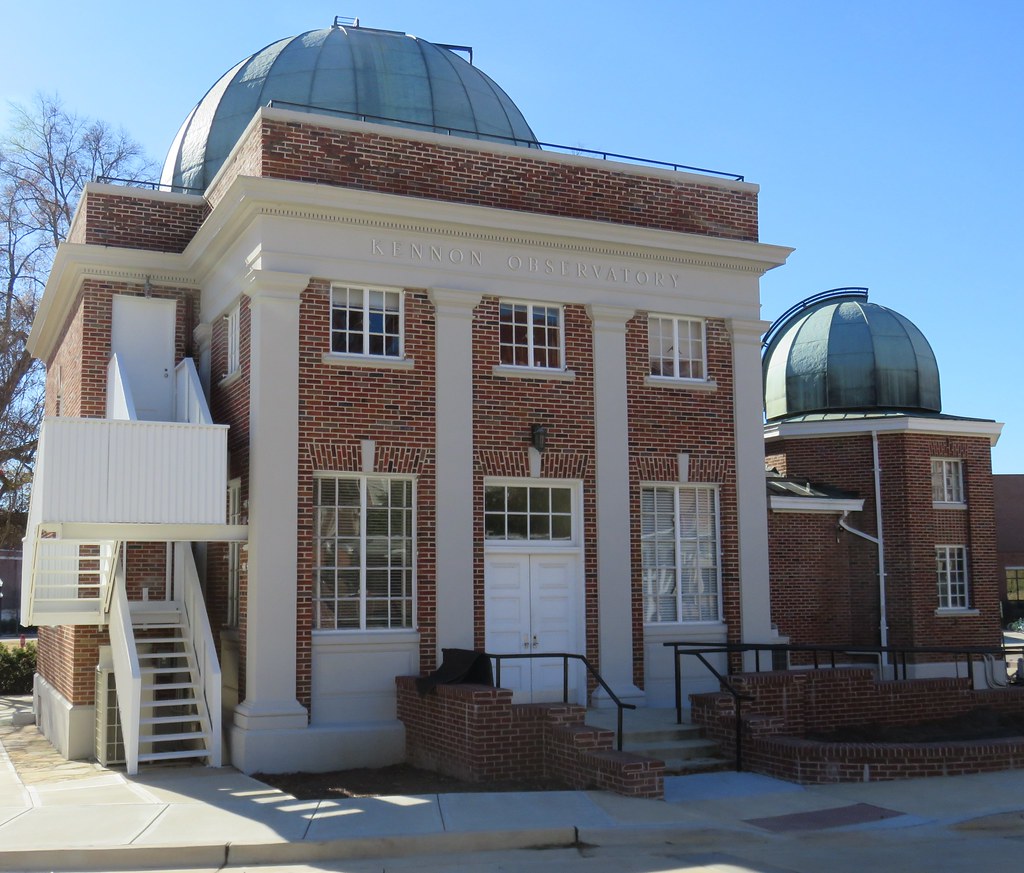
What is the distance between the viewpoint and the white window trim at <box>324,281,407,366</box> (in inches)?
576

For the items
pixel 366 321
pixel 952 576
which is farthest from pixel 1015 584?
pixel 366 321

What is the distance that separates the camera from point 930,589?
23453 millimetres

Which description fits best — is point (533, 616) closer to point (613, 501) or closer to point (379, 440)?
point (613, 501)

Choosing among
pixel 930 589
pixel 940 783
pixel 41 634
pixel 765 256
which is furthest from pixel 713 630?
pixel 41 634

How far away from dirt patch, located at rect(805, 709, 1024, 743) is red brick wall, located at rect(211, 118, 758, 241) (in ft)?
23.8

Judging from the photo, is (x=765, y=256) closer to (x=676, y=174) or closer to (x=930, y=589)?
(x=676, y=174)

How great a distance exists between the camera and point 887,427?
24031 mm

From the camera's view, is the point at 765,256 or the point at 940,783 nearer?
the point at 940,783

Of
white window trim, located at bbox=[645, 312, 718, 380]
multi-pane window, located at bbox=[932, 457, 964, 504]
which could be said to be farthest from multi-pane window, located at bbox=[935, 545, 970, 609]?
white window trim, located at bbox=[645, 312, 718, 380]

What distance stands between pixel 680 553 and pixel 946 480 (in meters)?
10.7

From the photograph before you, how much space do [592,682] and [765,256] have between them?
669 centimetres

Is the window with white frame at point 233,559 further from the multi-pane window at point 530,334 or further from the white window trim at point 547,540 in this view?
the multi-pane window at point 530,334

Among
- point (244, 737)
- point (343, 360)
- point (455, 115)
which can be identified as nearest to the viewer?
point (244, 737)

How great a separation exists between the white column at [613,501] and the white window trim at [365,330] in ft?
8.86
